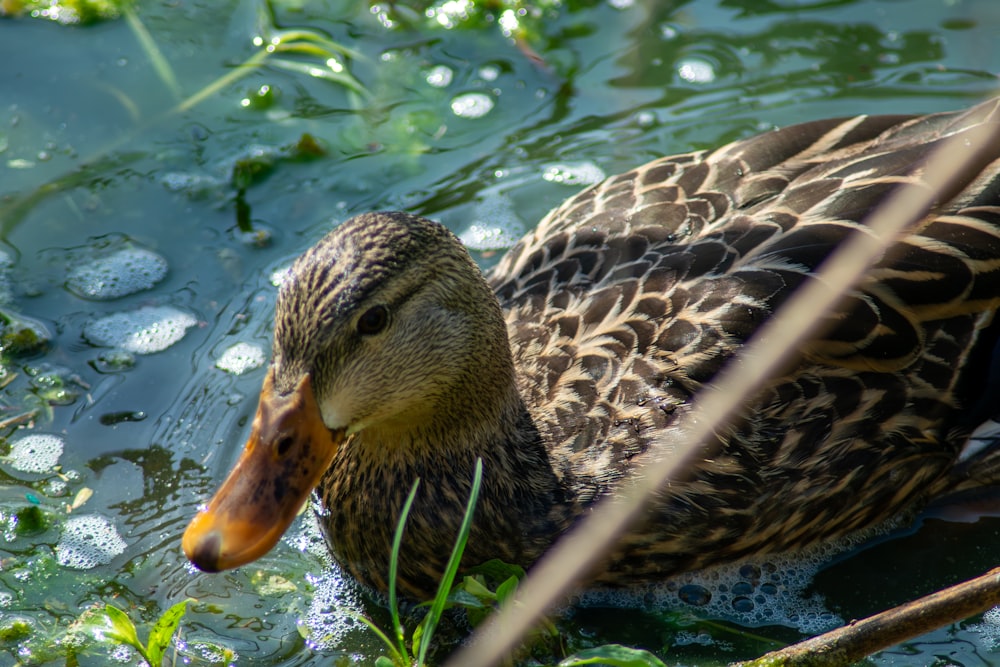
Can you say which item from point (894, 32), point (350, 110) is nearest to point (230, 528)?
point (350, 110)

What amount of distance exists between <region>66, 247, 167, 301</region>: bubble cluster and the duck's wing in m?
2.05

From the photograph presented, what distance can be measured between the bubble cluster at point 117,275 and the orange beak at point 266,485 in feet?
7.51

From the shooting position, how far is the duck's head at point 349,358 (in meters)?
3.83

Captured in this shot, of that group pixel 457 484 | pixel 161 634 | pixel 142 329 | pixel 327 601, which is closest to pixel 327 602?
pixel 327 601

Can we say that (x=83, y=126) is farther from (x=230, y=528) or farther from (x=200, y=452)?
(x=230, y=528)

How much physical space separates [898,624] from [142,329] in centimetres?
377

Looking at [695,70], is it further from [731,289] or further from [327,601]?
[327,601]

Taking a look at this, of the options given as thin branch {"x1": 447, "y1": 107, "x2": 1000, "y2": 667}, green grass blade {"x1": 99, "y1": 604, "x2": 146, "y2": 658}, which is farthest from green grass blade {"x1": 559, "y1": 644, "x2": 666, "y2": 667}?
green grass blade {"x1": 99, "y1": 604, "x2": 146, "y2": 658}

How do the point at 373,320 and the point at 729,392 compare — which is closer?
the point at 373,320

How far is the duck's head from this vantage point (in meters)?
3.83

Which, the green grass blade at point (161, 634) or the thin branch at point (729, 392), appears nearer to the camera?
the green grass blade at point (161, 634)

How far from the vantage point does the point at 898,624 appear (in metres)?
3.41

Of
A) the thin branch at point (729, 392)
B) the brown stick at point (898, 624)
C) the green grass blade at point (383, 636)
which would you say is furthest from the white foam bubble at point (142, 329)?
the brown stick at point (898, 624)

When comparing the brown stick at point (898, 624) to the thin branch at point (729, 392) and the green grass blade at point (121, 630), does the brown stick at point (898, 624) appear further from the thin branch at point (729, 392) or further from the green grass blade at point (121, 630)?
the green grass blade at point (121, 630)
